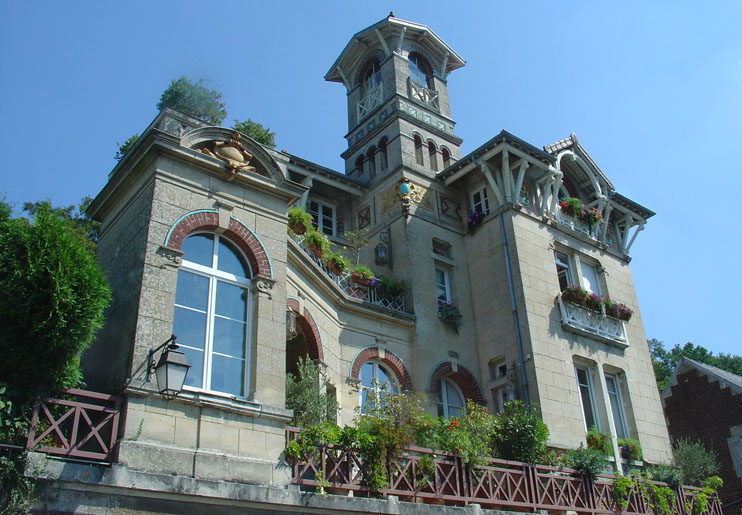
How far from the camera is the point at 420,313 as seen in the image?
53.4ft

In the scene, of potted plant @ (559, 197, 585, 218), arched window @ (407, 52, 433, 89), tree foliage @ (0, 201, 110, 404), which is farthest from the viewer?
arched window @ (407, 52, 433, 89)

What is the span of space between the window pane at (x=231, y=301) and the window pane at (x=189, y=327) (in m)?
0.32

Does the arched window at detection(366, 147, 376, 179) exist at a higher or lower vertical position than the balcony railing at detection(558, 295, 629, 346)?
higher

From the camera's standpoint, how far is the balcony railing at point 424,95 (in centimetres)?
2134

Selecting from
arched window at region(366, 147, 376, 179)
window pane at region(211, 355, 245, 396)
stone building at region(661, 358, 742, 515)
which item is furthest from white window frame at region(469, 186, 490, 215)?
window pane at region(211, 355, 245, 396)

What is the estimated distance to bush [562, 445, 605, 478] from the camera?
1282 centimetres

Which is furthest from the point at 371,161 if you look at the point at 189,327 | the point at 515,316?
the point at 189,327

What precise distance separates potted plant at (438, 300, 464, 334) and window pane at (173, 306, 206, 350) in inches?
336

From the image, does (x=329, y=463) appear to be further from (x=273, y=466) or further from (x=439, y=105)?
(x=439, y=105)

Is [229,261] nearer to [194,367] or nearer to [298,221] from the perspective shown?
[194,367]

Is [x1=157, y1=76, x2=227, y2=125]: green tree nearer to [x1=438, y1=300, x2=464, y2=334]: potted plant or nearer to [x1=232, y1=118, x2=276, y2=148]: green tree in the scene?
[x1=232, y1=118, x2=276, y2=148]: green tree

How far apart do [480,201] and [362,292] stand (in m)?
4.60

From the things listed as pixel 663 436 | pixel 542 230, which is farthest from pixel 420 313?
pixel 663 436

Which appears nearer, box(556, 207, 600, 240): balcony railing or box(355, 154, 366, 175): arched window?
box(556, 207, 600, 240): balcony railing
